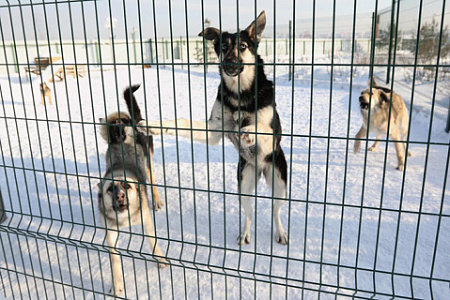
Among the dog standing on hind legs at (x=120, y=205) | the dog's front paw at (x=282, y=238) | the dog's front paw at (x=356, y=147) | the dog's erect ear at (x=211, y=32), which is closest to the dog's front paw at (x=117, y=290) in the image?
the dog standing on hind legs at (x=120, y=205)

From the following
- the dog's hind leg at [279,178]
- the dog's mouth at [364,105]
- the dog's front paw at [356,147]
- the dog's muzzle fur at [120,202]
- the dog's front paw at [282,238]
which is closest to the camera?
the dog's muzzle fur at [120,202]

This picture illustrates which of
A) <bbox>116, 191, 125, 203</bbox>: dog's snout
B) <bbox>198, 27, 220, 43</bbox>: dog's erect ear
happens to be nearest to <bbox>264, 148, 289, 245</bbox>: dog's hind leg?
<bbox>198, 27, 220, 43</bbox>: dog's erect ear

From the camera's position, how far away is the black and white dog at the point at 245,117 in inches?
106

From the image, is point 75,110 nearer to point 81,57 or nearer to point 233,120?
point 233,120

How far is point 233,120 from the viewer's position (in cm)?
326

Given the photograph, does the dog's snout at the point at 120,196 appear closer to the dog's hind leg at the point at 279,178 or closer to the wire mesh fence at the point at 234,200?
the wire mesh fence at the point at 234,200

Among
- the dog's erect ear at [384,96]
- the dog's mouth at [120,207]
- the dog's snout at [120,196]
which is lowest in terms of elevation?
the dog's mouth at [120,207]

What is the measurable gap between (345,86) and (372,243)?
912cm

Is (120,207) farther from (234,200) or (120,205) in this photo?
(234,200)

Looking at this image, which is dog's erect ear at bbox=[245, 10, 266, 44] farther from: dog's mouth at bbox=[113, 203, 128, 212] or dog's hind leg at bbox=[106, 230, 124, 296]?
dog's hind leg at bbox=[106, 230, 124, 296]

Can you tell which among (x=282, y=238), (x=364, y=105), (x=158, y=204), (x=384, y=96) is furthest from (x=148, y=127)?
(x=384, y=96)

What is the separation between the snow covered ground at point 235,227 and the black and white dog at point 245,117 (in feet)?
0.81

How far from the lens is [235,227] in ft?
13.4

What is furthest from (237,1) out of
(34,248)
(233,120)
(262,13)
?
(34,248)
